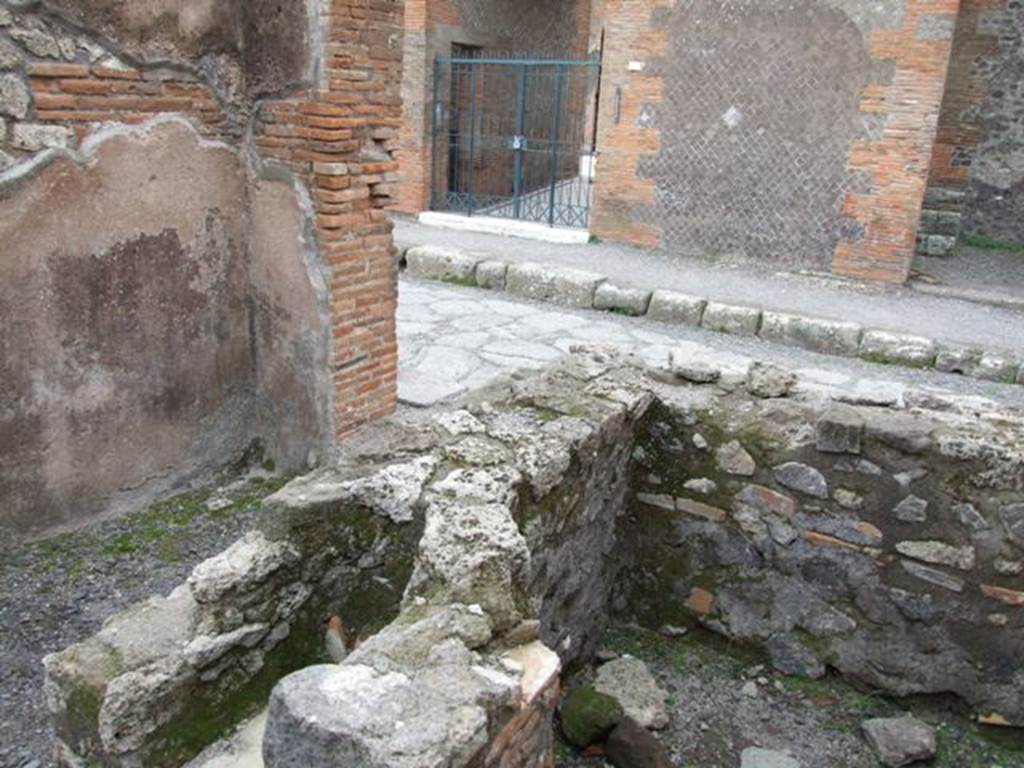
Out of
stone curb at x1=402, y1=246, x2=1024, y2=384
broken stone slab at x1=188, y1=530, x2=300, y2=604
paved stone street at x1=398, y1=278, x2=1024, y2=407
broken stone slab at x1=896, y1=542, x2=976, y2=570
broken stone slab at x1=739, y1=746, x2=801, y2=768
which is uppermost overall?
broken stone slab at x1=188, y1=530, x2=300, y2=604

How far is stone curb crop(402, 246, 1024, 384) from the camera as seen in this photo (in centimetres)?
701

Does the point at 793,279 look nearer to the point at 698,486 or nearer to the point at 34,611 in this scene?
the point at 698,486

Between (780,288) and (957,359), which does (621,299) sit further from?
(957,359)

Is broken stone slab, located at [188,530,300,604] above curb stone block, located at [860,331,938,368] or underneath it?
above

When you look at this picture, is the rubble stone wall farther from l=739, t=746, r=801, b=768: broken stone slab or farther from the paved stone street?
the paved stone street

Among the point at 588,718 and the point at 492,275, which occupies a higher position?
the point at 492,275

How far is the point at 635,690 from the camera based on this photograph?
333 centimetres

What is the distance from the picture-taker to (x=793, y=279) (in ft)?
30.2

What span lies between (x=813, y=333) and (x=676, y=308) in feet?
3.99

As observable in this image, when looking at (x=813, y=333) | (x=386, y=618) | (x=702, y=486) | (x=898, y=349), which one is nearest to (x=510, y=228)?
(x=813, y=333)

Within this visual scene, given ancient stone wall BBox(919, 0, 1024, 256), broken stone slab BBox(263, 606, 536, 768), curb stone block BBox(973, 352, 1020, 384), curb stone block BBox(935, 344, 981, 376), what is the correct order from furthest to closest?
ancient stone wall BBox(919, 0, 1024, 256), curb stone block BBox(935, 344, 981, 376), curb stone block BBox(973, 352, 1020, 384), broken stone slab BBox(263, 606, 536, 768)

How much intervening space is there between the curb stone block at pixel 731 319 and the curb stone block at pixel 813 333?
0.26 ft

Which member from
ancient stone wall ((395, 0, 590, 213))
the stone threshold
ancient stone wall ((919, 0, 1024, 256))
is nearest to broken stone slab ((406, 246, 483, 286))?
the stone threshold

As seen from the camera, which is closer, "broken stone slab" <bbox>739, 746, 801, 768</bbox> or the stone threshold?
"broken stone slab" <bbox>739, 746, 801, 768</bbox>
